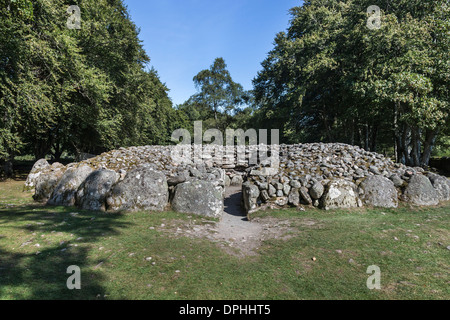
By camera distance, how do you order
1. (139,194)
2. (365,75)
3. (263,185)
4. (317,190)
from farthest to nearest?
Answer: (365,75) → (263,185) → (317,190) → (139,194)

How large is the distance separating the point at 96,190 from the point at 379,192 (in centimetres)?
1026

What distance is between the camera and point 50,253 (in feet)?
15.1

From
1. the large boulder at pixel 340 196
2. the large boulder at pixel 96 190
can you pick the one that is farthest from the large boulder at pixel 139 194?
the large boulder at pixel 340 196

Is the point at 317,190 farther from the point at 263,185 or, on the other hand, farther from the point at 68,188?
the point at 68,188

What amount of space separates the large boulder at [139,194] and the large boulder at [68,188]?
1.98 metres

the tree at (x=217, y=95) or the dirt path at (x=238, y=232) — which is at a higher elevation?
the tree at (x=217, y=95)

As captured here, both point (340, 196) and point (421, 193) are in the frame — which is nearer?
point (340, 196)

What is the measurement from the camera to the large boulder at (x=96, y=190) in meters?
8.25

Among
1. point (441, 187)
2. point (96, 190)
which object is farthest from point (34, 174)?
point (441, 187)

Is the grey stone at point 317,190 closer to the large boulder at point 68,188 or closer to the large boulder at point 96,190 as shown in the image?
the large boulder at point 96,190

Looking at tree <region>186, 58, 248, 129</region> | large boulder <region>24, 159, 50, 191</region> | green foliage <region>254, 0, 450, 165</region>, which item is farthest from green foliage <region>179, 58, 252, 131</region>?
large boulder <region>24, 159, 50, 191</region>

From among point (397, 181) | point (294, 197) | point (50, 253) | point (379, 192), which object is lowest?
point (50, 253)
